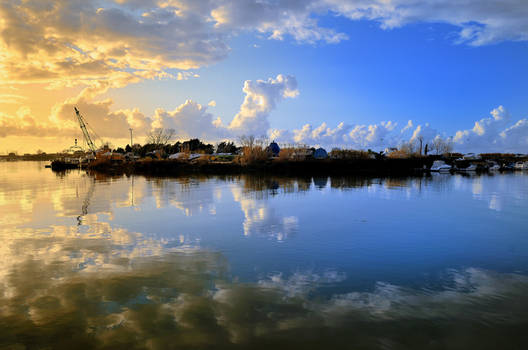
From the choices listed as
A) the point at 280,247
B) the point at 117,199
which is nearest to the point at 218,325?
the point at 280,247

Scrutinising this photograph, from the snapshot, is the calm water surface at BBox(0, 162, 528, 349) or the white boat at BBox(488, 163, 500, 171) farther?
the white boat at BBox(488, 163, 500, 171)

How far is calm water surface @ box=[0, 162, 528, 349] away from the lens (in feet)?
21.5

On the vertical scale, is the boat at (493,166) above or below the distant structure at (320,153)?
below

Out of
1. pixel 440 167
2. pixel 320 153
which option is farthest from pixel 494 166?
pixel 320 153

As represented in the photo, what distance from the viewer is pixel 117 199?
85.9ft

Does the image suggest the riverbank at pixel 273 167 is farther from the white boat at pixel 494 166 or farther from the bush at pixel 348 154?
the white boat at pixel 494 166

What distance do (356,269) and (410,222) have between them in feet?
28.7

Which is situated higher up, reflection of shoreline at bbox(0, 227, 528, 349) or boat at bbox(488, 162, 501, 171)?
boat at bbox(488, 162, 501, 171)

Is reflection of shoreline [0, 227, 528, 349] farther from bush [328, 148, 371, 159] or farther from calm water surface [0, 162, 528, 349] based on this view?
bush [328, 148, 371, 159]

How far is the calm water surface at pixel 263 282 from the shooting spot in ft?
21.5

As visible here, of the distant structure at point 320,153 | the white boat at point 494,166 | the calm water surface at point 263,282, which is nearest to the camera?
the calm water surface at point 263,282

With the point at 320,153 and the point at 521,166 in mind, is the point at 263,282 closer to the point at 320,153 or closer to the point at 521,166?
the point at 320,153

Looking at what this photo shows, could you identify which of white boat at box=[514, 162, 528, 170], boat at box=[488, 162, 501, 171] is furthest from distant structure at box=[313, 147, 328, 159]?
white boat at box=[514, 162, 528, 170]

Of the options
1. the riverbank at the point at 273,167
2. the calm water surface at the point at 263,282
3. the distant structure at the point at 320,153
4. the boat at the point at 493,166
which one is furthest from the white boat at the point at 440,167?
the calm water surface at the point at 263,282
